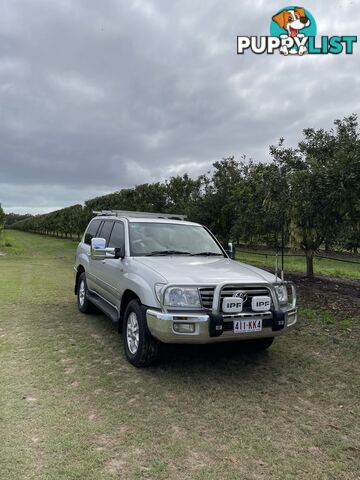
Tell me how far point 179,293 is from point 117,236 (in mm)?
2176

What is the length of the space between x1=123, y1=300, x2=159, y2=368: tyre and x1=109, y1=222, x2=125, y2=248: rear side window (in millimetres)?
1214

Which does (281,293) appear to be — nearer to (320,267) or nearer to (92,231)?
(92,231)

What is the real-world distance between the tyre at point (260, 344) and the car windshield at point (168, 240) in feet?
4.43

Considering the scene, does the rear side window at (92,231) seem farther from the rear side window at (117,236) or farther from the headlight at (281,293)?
the headlight at (281,293)

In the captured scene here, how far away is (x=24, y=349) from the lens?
5.02 metres

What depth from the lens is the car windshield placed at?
525 cm

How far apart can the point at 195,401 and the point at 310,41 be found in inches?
370

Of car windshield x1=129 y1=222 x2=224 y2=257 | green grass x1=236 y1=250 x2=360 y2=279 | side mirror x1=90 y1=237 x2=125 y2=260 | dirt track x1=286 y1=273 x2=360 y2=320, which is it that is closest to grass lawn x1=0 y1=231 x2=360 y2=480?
side mirror x1=90 y1=237 x2=125 y2=260

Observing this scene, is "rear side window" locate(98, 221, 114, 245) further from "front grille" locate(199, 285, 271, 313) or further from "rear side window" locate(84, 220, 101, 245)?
"front grille" locate(199, 285, 271, 313)

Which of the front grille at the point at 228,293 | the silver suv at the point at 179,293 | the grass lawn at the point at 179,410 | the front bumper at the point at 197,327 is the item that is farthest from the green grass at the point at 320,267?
the front bumper at the point at 197,327

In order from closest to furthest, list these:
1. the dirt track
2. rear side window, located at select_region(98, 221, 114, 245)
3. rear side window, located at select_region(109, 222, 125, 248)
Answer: rear side window, located at select_region(109, 222, 125, 248)
rear side window, located at select_region(98, 221, 114, 245)
the dirt track

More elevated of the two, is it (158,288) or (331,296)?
(158,288)

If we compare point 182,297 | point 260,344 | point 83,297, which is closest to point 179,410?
point 182,297

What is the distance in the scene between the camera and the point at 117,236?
5812 mm
